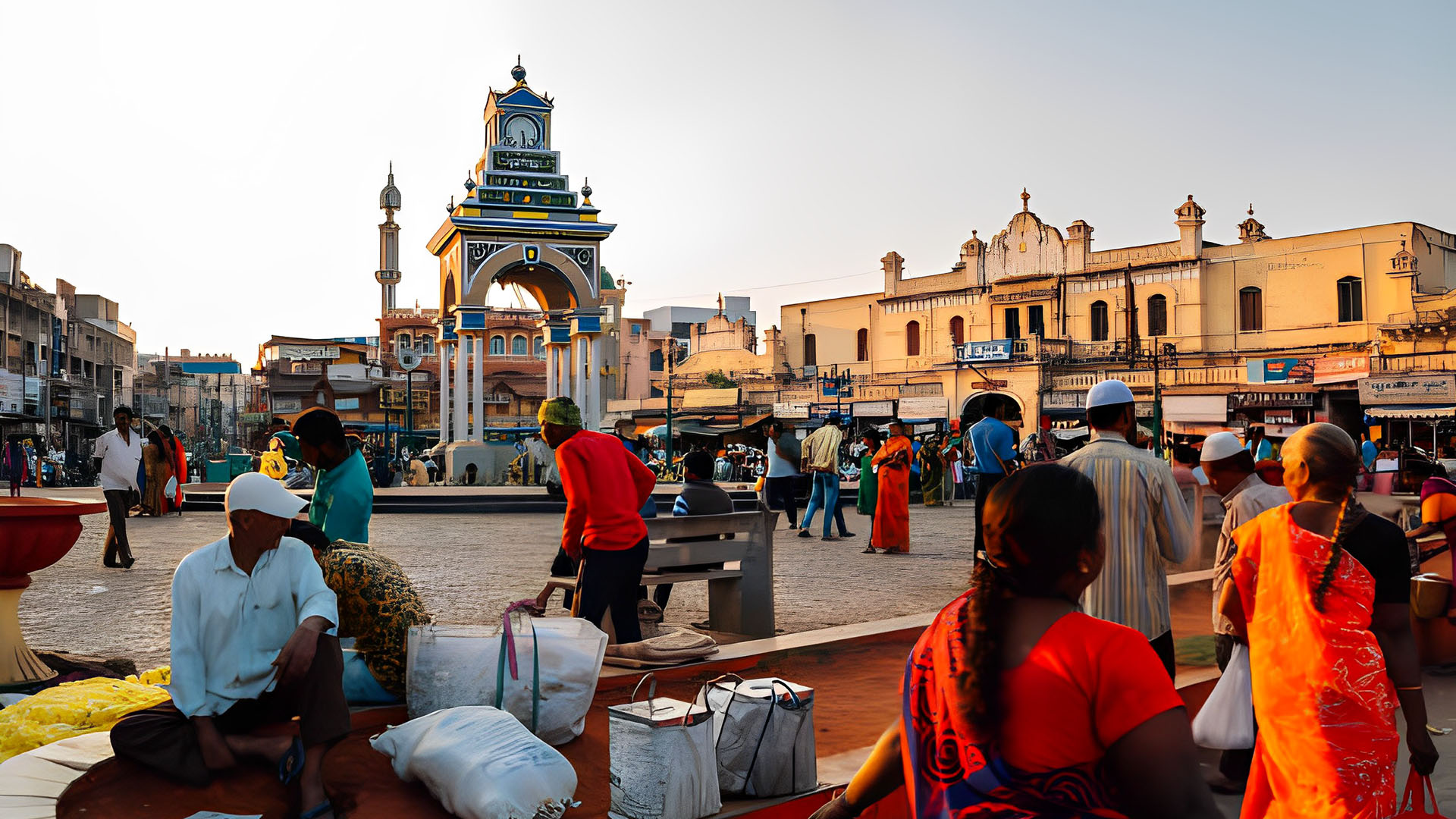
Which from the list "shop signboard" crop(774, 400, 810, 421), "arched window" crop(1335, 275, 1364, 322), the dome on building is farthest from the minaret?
"arched window" crop(1335, 275, 1364, 322)

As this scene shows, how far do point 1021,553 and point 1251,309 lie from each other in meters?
39.6

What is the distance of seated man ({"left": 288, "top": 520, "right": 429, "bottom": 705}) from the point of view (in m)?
4.16

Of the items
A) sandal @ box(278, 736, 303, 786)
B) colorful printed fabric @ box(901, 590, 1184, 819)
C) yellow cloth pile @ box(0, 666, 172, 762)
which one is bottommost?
sandal @ box(278, 736, 303, 786)

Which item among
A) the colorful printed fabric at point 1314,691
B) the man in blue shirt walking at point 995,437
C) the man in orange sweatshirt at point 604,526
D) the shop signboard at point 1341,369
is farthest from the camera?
the shop signboard at point 1341,369

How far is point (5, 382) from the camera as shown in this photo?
37.8 meters

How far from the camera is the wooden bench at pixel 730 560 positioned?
6.12 metres

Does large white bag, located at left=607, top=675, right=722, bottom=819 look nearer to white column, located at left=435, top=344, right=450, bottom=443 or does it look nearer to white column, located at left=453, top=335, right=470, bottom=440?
white column, located at left=453, top=335, right=470, bottom=440

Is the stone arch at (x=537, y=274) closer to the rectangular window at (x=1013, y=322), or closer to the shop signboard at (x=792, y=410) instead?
the shop signboard at (x=792, y=410)

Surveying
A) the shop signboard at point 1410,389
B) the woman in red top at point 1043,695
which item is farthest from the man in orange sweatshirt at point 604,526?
the shop signboard at point 1410,389

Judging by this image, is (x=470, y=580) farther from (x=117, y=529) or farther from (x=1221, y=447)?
(x=1221, y=447)

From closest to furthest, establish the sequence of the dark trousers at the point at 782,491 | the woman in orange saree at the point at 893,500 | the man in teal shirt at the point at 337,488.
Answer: the man in teal shirt at the point at 337,488 → the woman in orange saree at the point at 893,500 → the dark trousers at the point at 782,491

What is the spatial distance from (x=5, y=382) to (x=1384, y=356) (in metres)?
44.0

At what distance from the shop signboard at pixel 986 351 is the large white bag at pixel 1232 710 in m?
36.0

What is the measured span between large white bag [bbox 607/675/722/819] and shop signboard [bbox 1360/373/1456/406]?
32.0 metres
